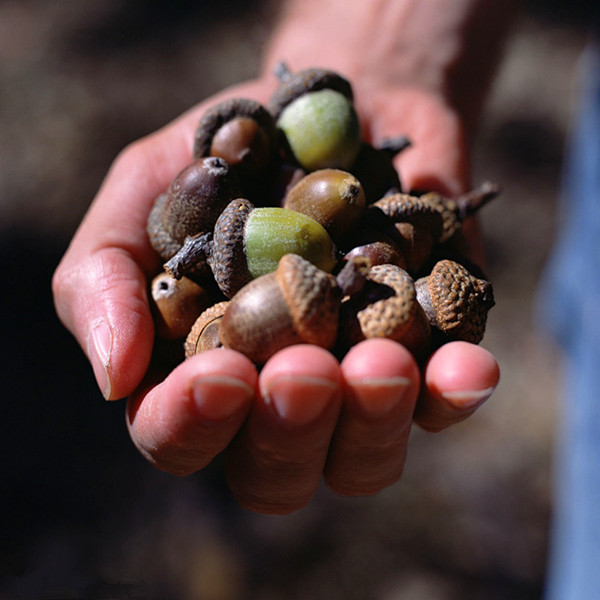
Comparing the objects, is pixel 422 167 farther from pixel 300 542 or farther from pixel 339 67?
pixel 300 542

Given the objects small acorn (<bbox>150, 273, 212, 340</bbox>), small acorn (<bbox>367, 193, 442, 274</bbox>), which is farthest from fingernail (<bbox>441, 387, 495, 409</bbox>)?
small acorn (<bbox>150, 273, 212, 340</bbox>)

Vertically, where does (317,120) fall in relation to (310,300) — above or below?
above

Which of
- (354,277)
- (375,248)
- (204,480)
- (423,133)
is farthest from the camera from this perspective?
(204,480)

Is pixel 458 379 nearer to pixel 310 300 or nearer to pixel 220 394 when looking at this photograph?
pixel 310 300

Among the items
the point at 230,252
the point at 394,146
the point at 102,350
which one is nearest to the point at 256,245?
the point at 230,252

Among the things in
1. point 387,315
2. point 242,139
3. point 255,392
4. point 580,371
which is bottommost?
point 580,371

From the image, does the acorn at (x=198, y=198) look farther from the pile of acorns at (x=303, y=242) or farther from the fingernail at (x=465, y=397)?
the fingernail at (x=465, y=397)

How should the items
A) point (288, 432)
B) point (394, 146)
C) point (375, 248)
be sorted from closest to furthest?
point (288, 432) → point (375, 248) → point (394, 146)
